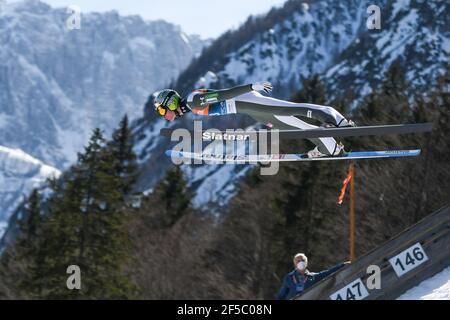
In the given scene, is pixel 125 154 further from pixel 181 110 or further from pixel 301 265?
pixel 301 265

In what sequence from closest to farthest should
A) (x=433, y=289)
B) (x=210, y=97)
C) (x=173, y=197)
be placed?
→ (x=210, y=97), (x=433, y=289), (x=173, y=197)

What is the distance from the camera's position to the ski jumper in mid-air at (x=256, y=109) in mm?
11570

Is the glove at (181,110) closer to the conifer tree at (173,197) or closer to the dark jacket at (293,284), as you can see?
the dark jacket at (293,284)

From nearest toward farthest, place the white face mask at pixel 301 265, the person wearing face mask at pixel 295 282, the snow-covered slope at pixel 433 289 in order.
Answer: the white face mask at pixel 301 265
the person wearing face mask at pixel 295 282
the snow-covered slope at pixel 433 289

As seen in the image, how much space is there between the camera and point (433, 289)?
12164mm

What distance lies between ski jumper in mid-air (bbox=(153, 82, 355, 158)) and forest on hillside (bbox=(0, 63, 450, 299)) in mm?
14199

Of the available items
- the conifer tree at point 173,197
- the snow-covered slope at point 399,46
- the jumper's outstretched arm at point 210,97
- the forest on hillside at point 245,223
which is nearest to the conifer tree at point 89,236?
the forest on hillside at point 245,223

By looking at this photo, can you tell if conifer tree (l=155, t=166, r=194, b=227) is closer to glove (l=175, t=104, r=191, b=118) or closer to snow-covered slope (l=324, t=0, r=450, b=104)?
glove (l=175, t=104, r=191, b=118)

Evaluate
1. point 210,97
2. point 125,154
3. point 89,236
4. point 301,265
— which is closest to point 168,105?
point 210,97

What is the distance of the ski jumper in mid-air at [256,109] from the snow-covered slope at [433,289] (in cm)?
268

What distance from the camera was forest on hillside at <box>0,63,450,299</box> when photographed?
26172 millimetres

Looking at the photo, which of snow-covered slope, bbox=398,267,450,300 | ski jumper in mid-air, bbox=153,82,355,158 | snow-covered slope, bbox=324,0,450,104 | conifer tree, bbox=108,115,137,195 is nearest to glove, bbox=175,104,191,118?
ski jumper in mid-air, bbox=153,82,355,158

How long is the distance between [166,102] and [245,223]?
24450 millimetres
